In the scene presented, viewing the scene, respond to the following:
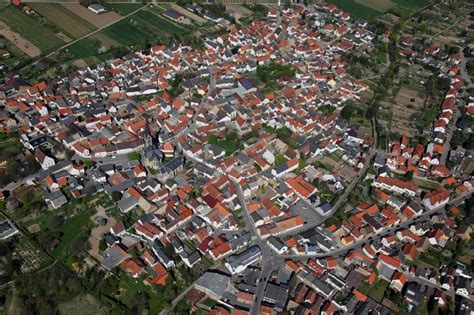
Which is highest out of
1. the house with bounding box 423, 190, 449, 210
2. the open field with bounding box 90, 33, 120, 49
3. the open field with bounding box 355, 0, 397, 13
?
the open field with bounding box 355, 0, 397, 13

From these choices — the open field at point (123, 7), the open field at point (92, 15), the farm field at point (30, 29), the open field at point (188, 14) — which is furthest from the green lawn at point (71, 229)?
the open field at point (123, 7)

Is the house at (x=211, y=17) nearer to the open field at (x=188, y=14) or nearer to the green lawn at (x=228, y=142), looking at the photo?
the open field at (x=188, y=14)

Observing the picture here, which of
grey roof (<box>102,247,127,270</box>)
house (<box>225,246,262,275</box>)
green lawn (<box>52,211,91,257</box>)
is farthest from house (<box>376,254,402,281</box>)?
green lawn (<box>52,211,91,257</box>)

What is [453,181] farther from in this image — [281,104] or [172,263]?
[172,263]

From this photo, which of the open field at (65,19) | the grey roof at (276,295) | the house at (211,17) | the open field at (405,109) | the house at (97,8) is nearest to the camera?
the grey roof at (276,295)

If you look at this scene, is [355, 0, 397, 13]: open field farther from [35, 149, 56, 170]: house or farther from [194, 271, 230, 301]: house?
[194, 271, 230, 301]: house

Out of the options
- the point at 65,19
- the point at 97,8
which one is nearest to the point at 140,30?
the point at 97,8
